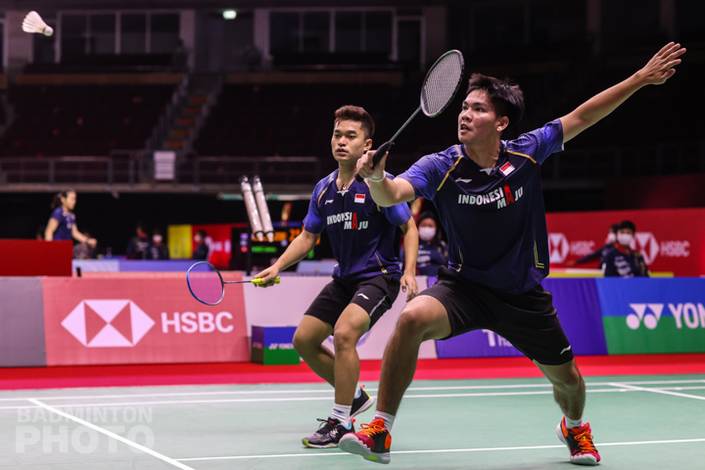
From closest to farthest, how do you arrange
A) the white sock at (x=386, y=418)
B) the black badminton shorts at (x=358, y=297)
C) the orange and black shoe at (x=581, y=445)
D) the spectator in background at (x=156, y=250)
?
the white sock at (x=386, y=418), the orange and black shoe at (x=581, y=445), the black badminton shorts at (x=358, y=297), the spectator in background at (x=156, y=250)

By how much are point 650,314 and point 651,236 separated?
6326 mm

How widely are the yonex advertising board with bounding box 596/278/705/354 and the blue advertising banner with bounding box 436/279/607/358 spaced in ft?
0.43

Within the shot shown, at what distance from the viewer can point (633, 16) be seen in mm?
31219

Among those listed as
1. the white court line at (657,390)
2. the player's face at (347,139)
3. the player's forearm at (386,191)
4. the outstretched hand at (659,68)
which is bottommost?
the white court line at (657,390)

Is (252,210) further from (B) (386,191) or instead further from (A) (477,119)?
(B) (386,191)

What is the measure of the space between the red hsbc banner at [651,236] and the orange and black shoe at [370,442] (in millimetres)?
13654

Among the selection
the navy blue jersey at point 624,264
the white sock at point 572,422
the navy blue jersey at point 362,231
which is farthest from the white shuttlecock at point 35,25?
the navy blue jersey at point 624,264

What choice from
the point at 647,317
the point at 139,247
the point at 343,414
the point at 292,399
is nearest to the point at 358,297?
the point at 343,414

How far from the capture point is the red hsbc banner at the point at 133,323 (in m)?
11.0

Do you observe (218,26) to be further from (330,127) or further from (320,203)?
(320,203)

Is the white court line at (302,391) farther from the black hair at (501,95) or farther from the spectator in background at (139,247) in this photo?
the spectator in background at (139,247)

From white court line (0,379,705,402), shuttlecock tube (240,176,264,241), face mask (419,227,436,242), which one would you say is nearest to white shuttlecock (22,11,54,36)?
shuttlecock tube (240,176,264,241)

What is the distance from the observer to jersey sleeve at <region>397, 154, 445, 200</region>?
4895 millimetres

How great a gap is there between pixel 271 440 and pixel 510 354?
6137 mm
